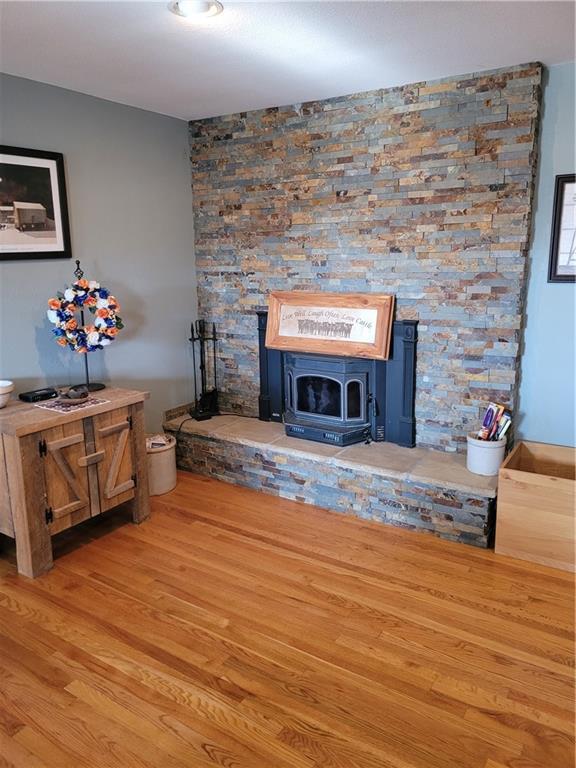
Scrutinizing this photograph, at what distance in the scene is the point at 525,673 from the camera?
200cm

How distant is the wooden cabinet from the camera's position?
2527mm

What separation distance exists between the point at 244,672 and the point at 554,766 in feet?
3.36

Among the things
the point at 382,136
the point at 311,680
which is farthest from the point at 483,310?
the point at 311,680

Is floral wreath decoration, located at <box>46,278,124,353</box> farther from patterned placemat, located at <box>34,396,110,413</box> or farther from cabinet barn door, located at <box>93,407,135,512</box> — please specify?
cabinet barn door, located at <box>93,407,135,512</box>

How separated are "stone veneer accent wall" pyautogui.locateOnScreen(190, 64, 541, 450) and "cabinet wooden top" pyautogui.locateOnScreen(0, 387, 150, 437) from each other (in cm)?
121

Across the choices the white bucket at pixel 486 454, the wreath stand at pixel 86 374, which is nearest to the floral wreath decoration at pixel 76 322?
the wreath stand at pixel 86 374

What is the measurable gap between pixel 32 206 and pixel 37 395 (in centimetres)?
102

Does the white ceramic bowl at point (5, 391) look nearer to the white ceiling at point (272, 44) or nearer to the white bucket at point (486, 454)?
the white ceiling at point (272, 44)

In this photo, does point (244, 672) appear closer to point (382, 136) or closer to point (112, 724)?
point (112, 724)

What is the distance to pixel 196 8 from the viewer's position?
80.8 inches

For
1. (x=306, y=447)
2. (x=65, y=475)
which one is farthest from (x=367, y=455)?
(x=65, y=475)

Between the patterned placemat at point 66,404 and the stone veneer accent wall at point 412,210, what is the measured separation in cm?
136

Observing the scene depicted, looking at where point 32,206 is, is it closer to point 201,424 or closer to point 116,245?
point 116,245

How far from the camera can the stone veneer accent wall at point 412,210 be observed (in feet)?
9.50
